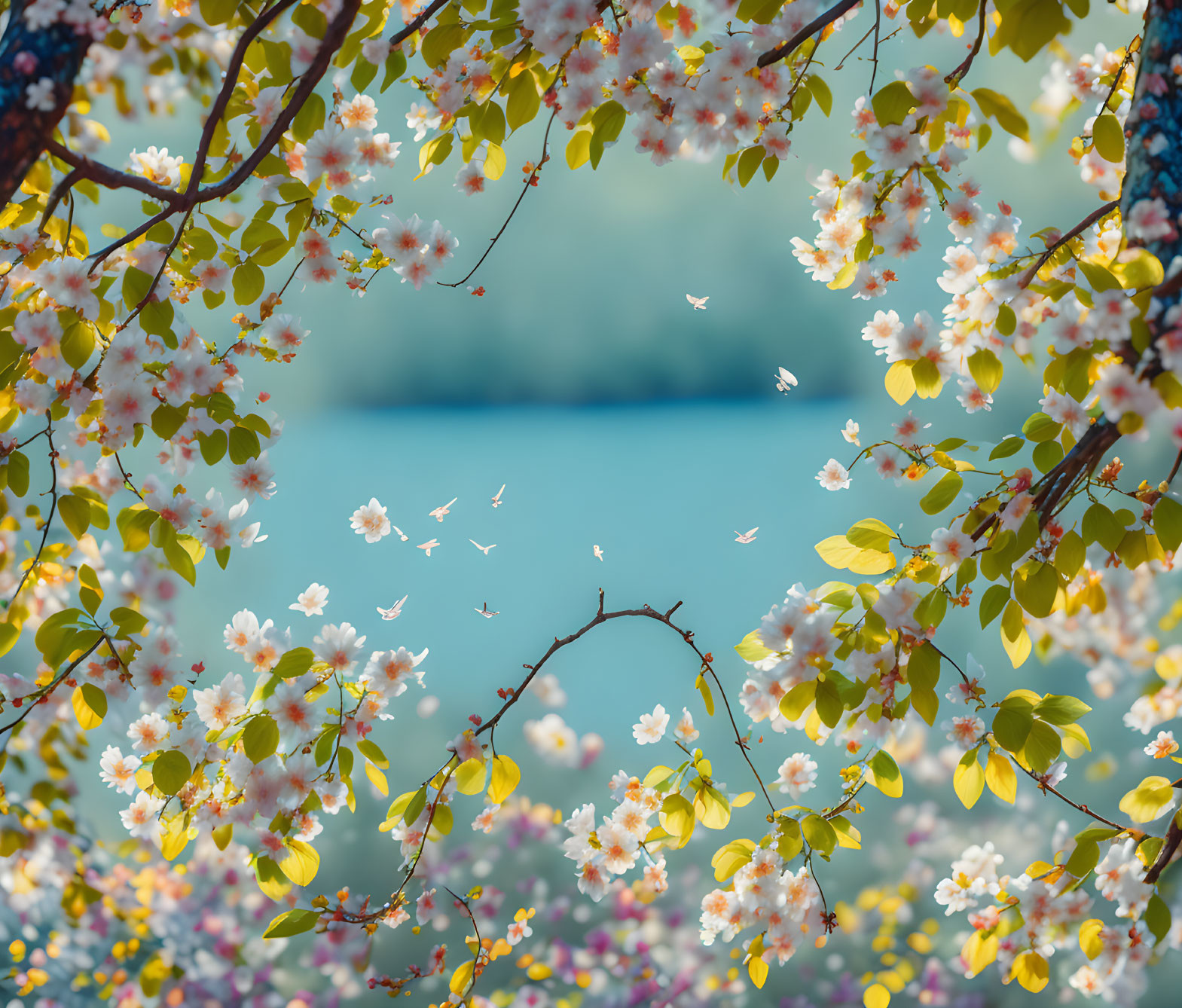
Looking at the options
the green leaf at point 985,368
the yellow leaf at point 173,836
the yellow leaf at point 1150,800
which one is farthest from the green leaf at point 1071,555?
the yellow leaf at point 173,836

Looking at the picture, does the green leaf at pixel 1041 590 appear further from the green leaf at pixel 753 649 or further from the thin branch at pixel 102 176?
the thin branch at pixel 102 176

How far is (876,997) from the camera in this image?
5.74 ft

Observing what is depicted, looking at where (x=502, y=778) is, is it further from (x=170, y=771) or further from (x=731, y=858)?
(x=170, y=771)

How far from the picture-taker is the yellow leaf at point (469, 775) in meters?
1.32

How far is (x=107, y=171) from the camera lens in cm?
107

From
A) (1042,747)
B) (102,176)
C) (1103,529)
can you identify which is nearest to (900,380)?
(1103,529)

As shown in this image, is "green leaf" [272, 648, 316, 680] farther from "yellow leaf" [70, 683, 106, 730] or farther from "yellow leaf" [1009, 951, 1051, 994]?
"yellow leaf" [1009, 951, 1051, 994]

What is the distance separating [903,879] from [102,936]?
6.58ft

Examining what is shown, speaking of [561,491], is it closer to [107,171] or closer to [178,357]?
[178,357]

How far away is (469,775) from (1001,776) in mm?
872

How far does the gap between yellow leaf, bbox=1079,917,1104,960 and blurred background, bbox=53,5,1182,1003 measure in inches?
21.0

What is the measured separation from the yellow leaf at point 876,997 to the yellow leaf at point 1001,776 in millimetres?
857

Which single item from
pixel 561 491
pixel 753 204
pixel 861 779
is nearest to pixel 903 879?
pixel 861 779

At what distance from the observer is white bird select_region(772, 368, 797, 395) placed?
187 cm
